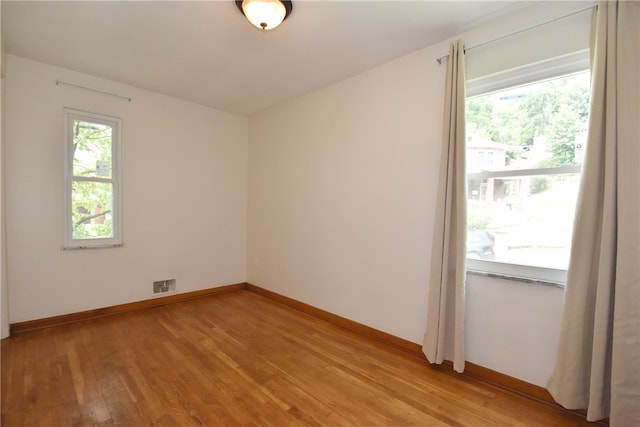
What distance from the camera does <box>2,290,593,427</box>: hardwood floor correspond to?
172cm

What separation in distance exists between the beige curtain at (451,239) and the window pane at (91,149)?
352 cm

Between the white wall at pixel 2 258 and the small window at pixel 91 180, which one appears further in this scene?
the small window at pixel 91 180

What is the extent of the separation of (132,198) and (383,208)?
2.92 meters

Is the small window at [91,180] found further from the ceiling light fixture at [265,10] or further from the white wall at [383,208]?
the ceiling light fixture at [265,10]

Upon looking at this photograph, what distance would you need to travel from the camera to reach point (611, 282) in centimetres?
162

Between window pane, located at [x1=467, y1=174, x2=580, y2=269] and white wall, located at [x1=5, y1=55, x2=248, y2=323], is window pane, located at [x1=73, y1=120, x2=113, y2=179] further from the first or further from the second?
window pane, located at [x1=467, y1=174, x2=580, y2=269]

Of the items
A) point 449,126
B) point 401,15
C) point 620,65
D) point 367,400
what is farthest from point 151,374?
point 620,65

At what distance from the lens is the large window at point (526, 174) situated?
6.22 ft

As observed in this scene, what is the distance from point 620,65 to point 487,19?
35.6 inches

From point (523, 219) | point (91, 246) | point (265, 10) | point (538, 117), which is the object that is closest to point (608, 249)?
point (523, 219)

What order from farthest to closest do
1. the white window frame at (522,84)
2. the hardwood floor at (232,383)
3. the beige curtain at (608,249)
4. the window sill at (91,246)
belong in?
the window sill at (91,246)
the white window frame at (522,84)
the hardwood floor at (232,383)
the beige curtain at (608,249)

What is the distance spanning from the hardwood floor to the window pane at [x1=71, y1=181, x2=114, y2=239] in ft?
3.21

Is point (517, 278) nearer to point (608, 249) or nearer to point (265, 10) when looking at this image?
point (608, 249)

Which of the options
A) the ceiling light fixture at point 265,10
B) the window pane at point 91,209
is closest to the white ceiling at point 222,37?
the ceiling light fixture at point 265,10
